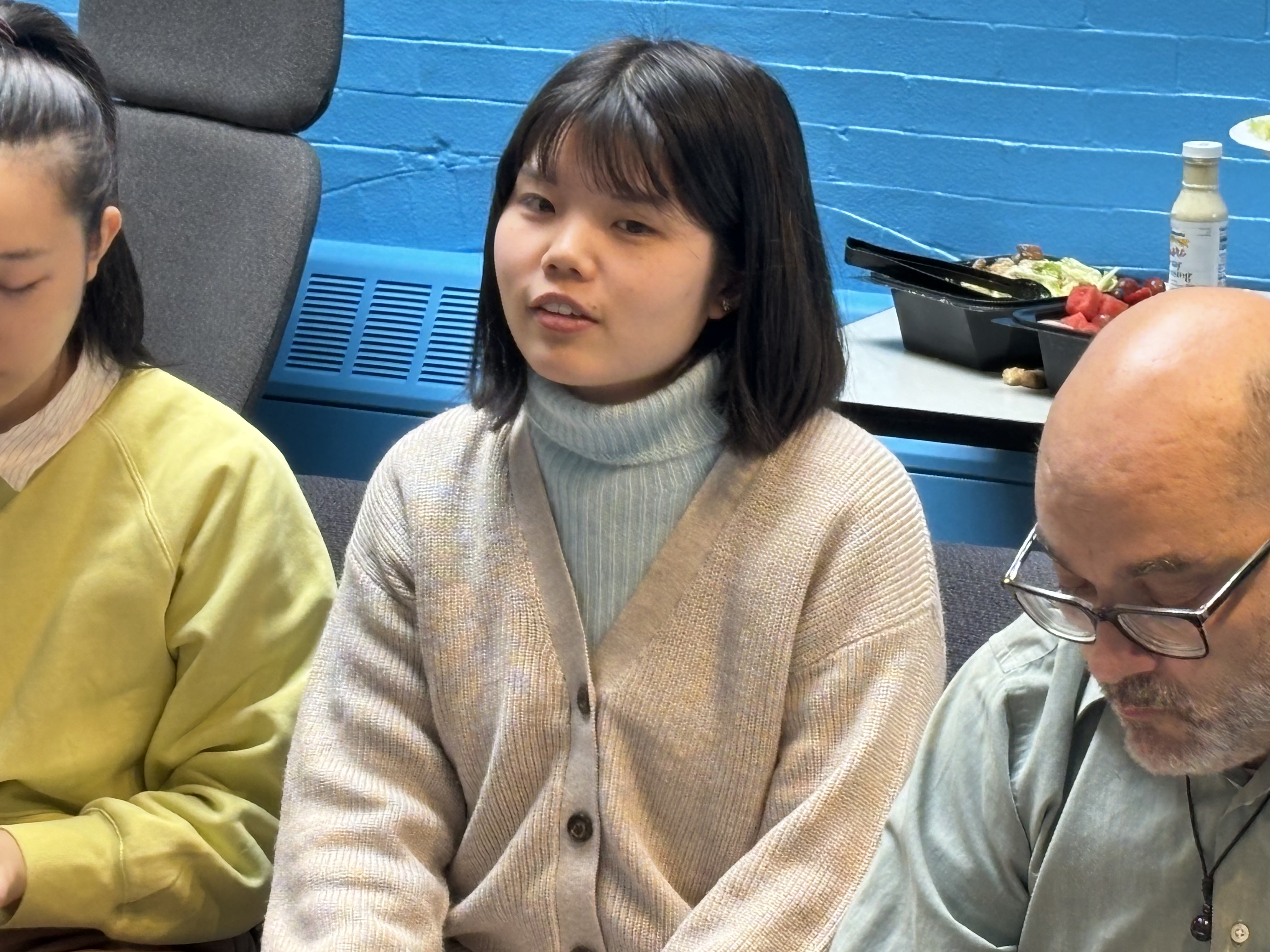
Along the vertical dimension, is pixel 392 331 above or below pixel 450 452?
below

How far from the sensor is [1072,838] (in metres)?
0.94

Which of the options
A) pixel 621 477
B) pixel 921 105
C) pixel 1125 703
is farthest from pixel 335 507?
pixel 1125 703

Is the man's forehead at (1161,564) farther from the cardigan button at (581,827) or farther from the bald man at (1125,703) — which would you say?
the cardigan button at (581,827)

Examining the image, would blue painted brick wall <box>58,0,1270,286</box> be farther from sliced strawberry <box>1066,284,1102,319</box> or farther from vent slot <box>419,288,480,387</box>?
sliced strawberry <box>1066,284,1102,319</box>

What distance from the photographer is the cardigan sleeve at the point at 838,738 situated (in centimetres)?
117

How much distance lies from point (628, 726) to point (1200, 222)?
3.36 ft

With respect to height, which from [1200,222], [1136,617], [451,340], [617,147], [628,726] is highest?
[617,147]

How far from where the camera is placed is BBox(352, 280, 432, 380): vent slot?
2381 millimetres

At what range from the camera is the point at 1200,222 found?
6.05 ft

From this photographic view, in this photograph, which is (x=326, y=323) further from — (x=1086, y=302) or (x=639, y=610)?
(x=639, y=610)

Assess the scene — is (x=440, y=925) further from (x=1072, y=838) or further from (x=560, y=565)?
(x=1072, y=838)

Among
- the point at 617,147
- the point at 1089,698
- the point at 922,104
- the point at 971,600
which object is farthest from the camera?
the point at 922,104

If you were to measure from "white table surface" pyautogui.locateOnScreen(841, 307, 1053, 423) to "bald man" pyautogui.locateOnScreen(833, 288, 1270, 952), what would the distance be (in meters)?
0.77

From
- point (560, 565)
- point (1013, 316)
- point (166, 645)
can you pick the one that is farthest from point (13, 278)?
point (1013, 316)
